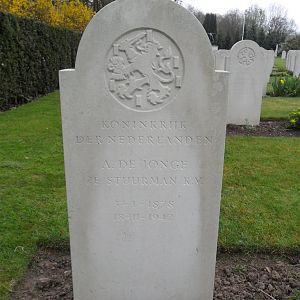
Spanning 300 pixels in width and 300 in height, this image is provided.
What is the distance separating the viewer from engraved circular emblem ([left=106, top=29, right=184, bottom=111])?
88.2 inches

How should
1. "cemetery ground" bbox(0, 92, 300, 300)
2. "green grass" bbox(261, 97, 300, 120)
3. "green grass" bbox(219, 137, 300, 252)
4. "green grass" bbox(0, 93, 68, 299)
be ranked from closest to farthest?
1. "cemetery ground" bbox(0, 92, 300, 300)
2. "green grass" bbox(0, 93, 68, 299)
3. "green grass" bbox(219, 137, 300, 252)
4. "green grass" bbox(261, 97, 300, 120)

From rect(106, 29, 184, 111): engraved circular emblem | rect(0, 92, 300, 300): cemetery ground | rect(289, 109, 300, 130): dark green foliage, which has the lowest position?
rect(0, 92, 300, 300): cemetery ground

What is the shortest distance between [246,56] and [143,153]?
710 centimetres

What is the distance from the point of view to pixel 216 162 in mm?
2492

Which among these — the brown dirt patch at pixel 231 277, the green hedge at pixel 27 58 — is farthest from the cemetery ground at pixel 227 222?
the green hedge at pixel 27 58

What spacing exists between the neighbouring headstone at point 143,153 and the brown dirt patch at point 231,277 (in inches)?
16.7

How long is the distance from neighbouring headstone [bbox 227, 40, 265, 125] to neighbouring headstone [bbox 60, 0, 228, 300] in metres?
6.77

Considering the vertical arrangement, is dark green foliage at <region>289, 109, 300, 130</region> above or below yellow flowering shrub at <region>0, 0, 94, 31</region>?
below

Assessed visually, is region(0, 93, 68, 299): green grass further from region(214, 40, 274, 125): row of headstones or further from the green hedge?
region(214, 40, 274, 125): row of headstones

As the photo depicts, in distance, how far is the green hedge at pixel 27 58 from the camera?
10.7 meters

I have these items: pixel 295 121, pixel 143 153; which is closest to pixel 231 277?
pixel 143 153

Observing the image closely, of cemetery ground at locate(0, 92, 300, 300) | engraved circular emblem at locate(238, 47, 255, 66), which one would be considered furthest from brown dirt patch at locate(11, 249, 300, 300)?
engraved circular emblem at locate(238, 47, 255, 66)

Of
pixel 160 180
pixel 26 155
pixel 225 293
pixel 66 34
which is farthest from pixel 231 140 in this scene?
pixel 66 34

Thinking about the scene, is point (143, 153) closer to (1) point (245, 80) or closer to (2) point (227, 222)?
(2) point (227, 222)
